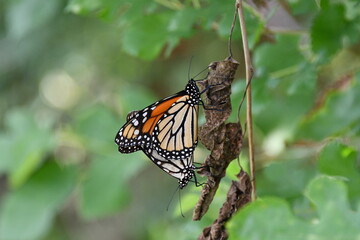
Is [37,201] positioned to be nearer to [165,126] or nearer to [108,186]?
[108,186]

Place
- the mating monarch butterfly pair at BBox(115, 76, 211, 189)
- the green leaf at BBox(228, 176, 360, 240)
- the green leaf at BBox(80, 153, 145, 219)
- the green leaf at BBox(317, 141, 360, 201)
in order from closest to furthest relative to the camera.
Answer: the green leaf at BBox(228, 176, 360, 240), the green leaf at BBox(317, 141, 360, 201), the mating monarch butterfly pair at BBox(115, 76, 211, 189), the green leaf at BBox(80, 153, 145, 219)

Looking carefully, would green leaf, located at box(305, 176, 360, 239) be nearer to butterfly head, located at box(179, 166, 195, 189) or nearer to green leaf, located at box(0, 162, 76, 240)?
butterfly head, located at box(179, 166, 195, 189)

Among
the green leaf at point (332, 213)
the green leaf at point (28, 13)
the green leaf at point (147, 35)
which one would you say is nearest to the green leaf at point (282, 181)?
the green leaf at point (147, 35)

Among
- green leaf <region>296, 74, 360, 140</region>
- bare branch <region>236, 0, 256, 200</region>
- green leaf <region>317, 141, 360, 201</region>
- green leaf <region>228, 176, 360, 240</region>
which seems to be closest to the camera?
green leaf <region>228, 176, 360, 240</region>

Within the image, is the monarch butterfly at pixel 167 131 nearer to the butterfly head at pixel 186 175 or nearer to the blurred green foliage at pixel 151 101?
the butterfly head at pixel 186 175

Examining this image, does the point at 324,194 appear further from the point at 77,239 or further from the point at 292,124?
the point at 77,239

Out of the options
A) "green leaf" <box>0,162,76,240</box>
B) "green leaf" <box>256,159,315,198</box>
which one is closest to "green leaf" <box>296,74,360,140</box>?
"green leaf" <box>256,159,315,198</box>

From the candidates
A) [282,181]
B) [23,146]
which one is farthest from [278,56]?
[23,146]
